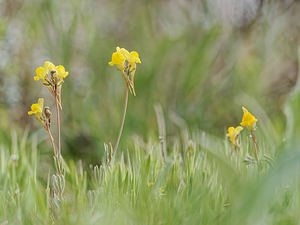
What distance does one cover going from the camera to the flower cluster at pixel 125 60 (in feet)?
1.29

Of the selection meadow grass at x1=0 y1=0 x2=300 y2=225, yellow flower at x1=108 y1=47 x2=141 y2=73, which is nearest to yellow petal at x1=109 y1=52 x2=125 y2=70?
yellow flower at x1=108 y1=47 x2=141 y2=73

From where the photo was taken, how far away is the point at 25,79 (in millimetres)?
1114

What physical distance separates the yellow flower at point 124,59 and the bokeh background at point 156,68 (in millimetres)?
421

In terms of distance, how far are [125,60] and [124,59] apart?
1.2 inches

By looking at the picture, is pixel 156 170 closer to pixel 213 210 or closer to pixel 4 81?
pixel 213 210

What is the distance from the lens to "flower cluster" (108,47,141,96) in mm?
394

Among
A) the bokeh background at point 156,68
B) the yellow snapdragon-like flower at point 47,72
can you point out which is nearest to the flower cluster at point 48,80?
the yellow snapdragon-like flower at point 47,72

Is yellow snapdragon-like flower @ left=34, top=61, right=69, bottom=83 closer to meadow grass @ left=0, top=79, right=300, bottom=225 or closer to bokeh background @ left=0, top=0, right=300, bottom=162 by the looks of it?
meadow grass @ left=0, top=79, right=300, bottom=225

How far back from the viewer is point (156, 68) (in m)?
0.99

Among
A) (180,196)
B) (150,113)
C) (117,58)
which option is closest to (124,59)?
(117,58)

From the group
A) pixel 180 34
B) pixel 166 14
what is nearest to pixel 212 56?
pixel 180 34

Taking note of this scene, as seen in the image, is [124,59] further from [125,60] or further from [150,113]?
[150,113]

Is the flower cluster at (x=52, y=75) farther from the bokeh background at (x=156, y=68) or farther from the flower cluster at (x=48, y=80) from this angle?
the bokeh background at (x=156, y=68)

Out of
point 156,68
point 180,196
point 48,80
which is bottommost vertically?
point 180,196
